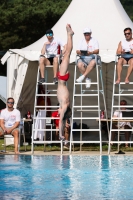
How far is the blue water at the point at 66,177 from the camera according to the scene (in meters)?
9.55

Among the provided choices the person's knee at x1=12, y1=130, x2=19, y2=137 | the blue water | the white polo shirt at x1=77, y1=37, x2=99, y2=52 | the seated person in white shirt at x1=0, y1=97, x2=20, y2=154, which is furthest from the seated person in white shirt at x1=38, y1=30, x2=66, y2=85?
the blue water

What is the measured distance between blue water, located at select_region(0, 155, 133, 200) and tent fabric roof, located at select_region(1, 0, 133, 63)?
4.76m

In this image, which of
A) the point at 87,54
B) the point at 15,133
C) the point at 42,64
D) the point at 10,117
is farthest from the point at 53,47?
the point at 15,133

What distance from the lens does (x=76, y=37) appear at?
1970 centimetres

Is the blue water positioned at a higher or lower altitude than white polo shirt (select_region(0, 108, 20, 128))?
lower

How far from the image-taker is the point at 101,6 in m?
20.4

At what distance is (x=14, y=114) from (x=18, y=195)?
7.92 m

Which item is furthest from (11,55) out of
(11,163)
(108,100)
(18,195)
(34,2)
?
(34,2)

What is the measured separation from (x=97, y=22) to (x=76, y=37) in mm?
812

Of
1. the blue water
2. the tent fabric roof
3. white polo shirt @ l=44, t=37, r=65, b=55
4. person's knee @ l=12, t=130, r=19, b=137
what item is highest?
the tent fabric roof

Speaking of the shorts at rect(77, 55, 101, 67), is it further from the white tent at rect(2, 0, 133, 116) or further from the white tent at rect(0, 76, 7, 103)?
the white tent at rect(0, 76, 7, 103)

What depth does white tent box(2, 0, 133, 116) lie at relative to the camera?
19203mm

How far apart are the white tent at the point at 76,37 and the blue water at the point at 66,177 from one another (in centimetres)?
406

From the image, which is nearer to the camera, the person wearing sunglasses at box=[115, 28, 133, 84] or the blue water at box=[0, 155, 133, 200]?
the blue water at box=[0, 155, 133, 200]
